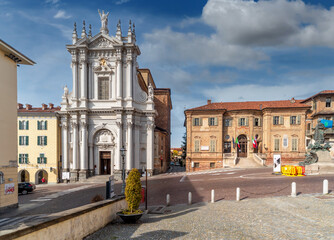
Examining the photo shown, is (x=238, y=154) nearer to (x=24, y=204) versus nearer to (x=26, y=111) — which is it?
(x=24, y=204)

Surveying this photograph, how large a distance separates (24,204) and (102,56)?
24.6m

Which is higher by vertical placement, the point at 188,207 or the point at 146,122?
the point at 146,122

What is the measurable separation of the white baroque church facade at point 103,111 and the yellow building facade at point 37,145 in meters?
1.98

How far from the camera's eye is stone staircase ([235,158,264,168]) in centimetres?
3794

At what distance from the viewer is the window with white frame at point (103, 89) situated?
36.8m

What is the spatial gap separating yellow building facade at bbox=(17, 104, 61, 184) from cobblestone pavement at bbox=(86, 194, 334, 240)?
2850 cm

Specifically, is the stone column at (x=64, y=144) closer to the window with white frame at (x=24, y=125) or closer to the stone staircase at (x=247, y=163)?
the window with white frame at (x=24, y=125)

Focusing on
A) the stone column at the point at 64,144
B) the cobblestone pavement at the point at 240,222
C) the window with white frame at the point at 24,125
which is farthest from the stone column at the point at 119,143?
the cobblestone pavement at the point at 240,222

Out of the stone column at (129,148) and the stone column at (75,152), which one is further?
the stone column at (129,148)

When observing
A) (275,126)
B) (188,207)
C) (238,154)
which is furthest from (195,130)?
(188,207)

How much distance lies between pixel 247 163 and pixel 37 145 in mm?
35086

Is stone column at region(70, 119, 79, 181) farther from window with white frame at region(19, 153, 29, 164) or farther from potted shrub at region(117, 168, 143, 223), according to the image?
potted shrub at region(117, 168, 143, 223)

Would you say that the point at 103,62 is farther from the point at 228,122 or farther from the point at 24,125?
the point at 228,122

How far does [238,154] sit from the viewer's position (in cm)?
4191
